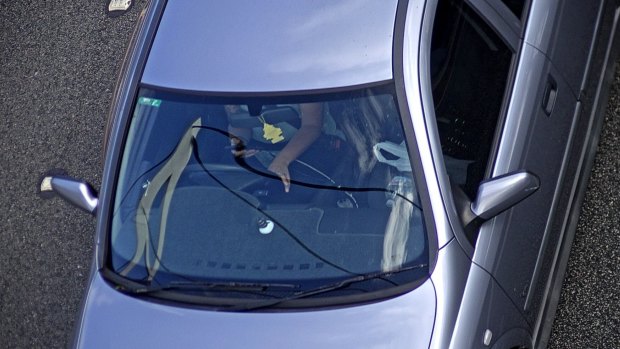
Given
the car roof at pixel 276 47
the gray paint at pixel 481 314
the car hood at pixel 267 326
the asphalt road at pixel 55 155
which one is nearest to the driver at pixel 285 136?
the car roof at pixel 276 47

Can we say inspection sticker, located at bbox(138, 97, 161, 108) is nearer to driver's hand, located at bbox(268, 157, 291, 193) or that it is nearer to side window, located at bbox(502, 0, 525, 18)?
driver's hand, located at bbox(268, 157, 291, 193)

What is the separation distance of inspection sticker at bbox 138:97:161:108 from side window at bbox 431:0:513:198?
4.18 feet

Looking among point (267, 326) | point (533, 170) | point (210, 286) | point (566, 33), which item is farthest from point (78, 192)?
point (566, 33)

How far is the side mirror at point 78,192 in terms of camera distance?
446cm

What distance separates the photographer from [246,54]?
405cm

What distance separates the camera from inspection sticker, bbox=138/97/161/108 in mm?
4278

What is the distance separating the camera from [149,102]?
169 inches

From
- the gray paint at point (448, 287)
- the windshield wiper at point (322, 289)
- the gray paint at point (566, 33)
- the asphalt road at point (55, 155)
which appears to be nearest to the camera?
the gray paint at point (448, 287)

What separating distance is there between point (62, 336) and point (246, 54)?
2.86 metres

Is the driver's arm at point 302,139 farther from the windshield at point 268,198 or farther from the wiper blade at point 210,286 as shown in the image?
the wiper blade at point 210,286

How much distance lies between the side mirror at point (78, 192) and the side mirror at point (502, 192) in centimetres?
184

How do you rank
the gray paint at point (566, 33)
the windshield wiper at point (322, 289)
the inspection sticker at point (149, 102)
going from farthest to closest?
1. the gray paint at point (566, 33)
2. the inspection sticker at point (149, 102)
3. the windshield wiper at point (322, 289)

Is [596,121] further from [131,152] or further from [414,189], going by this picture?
[131,152]

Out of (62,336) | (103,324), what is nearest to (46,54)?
(62,336)
